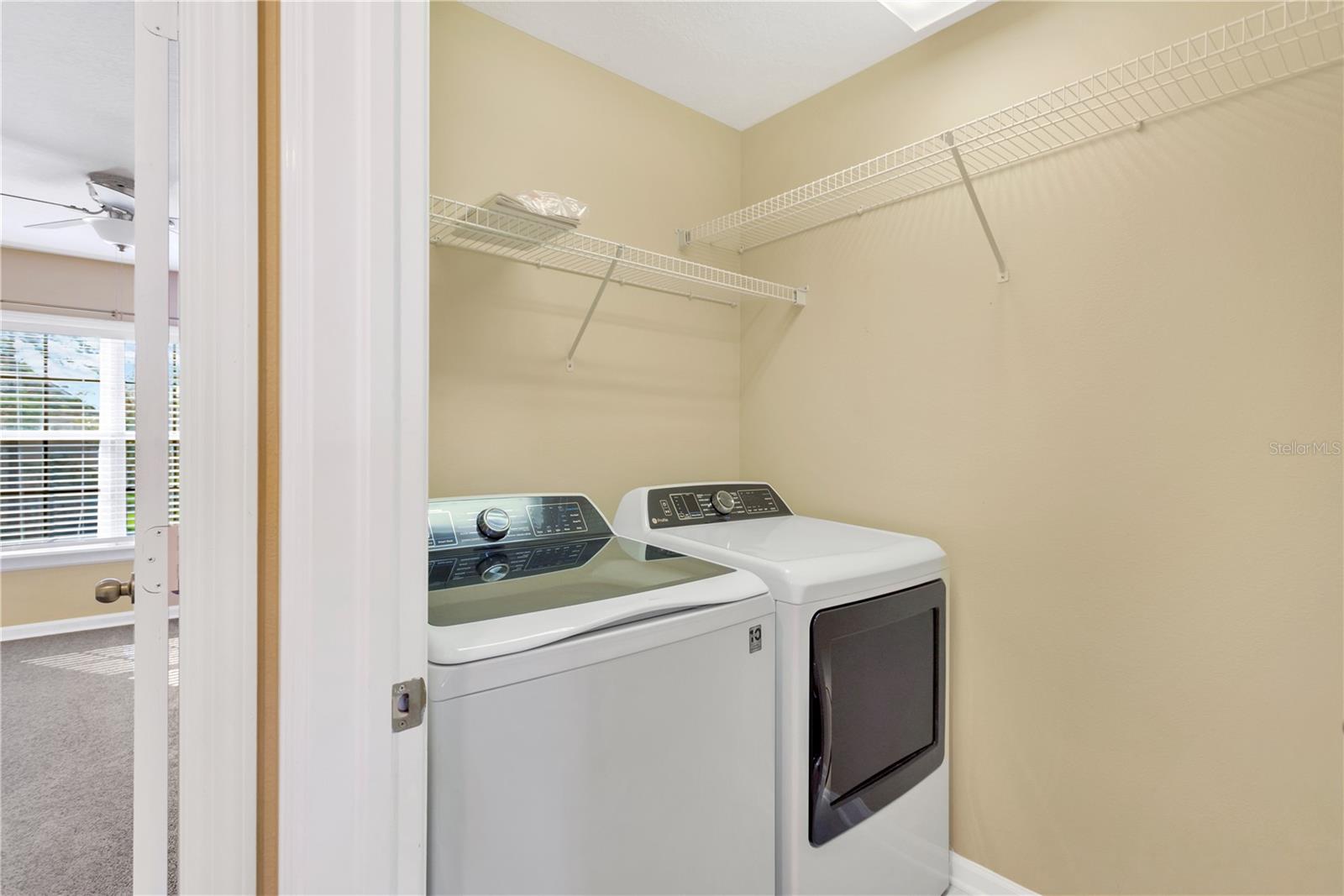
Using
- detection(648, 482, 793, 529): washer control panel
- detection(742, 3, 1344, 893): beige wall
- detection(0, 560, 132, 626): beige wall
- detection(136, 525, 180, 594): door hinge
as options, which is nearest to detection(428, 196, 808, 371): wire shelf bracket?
detection(742, 3, 1344, 893): beige wall

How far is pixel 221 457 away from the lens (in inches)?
28.6

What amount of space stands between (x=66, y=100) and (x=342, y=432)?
1.08 meters

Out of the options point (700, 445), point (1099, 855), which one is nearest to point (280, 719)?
point (700, 445)

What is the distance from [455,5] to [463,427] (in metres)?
1.22

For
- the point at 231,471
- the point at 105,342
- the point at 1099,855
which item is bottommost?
the point at 1099,855

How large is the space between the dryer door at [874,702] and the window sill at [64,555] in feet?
4.42

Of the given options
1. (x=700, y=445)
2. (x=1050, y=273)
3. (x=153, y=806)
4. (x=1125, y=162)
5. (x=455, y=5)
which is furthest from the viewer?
(x=700, y=445)

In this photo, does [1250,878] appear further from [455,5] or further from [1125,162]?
[455,5]

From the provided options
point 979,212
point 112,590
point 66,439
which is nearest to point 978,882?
point 979,212

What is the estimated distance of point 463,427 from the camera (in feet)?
5.58

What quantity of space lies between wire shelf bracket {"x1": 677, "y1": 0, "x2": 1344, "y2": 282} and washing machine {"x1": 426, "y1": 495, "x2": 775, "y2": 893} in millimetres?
1218

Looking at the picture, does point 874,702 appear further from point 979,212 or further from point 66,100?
point 66,100

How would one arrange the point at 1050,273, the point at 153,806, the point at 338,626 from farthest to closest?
the point at 1050,273, the point at 153,806, the point at 338,626

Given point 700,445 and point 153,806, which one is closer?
point 153,806
